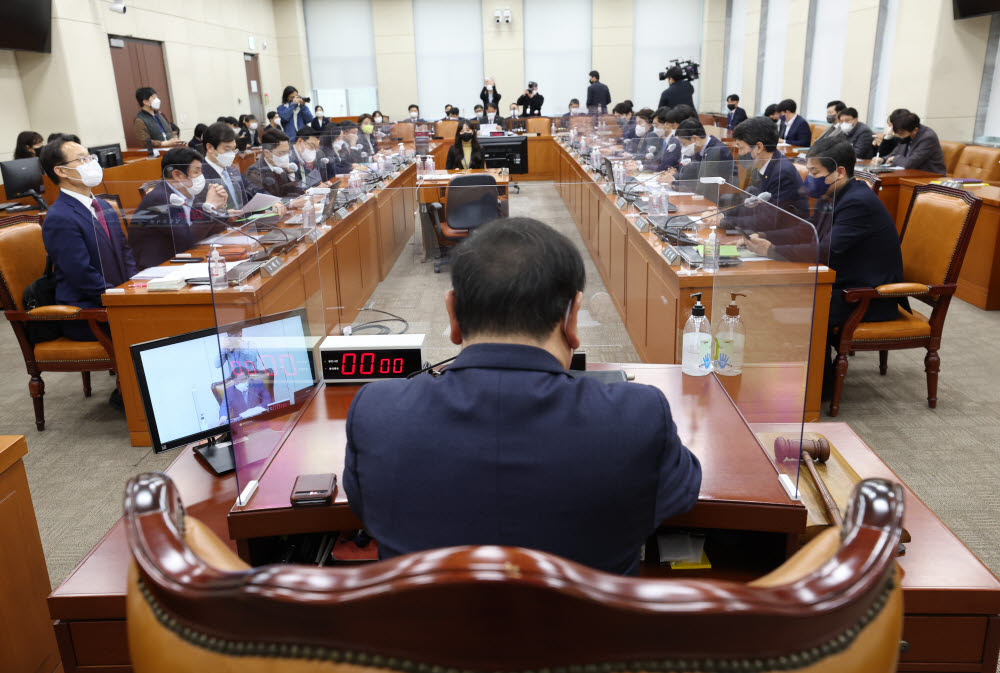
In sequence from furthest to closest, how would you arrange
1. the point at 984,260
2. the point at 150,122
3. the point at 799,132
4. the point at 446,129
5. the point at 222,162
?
the point at 446,129 < the point at 799,132 < the point at 150,122 < the point at 222,162 < the point at 984,260

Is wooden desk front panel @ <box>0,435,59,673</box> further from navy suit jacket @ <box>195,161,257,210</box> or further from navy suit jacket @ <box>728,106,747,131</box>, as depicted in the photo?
navy suit jacket @ <box>728,106,747,131</box>

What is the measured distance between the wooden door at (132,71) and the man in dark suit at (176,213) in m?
5.41

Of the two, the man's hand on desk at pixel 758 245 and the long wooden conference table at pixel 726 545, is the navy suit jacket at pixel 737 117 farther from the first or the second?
the long wooden conference table at pixel 726 545

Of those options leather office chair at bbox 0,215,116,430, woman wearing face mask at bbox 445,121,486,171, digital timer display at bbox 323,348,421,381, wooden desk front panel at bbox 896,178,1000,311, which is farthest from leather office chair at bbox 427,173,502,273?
digital timer display at bbox 323,348,421,381

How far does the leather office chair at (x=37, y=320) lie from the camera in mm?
3352

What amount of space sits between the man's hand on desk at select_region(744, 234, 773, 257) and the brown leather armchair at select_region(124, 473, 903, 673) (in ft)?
6.90

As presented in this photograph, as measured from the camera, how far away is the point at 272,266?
2803mm

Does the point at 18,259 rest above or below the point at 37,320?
above

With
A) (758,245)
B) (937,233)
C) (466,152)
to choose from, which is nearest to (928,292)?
(937,233)

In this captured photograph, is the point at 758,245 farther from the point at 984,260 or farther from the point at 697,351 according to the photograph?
the point at 984,260

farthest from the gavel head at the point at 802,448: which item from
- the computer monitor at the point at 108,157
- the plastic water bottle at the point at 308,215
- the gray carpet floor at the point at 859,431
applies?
the computer monitor at the point at 108,157

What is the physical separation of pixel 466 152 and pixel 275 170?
235 centimetres

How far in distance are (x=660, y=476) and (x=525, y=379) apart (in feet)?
0.82

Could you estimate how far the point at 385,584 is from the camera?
535 mm
